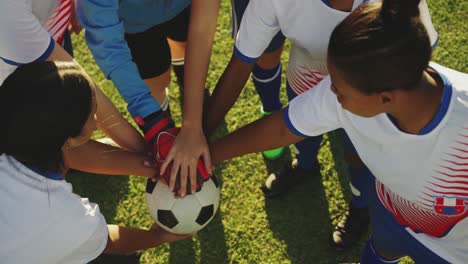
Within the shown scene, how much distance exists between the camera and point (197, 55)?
94.7 inches

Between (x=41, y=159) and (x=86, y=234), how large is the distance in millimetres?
310

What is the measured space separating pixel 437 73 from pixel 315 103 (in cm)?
45

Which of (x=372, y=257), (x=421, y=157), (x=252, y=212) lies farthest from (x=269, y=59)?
(x=421, y=157)

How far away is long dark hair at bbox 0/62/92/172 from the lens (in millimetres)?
1816

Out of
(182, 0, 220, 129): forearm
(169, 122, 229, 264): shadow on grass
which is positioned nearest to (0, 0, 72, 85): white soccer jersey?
(182, 0, 220, 129): forearm

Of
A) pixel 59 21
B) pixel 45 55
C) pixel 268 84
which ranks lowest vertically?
pixel 268 84

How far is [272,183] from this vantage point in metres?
3.31

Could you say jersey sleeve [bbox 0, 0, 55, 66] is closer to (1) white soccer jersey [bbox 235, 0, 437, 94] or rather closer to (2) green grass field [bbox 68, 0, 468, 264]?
(1) white soccer jersey [bbox 235, 0, 437, 94]

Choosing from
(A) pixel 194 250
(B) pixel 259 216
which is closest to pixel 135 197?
(A) pixel 194 250

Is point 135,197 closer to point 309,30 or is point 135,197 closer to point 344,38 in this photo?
point 309,30

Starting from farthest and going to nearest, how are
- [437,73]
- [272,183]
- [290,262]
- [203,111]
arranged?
[272,183]
[290,262]
[203,111]
[437,73]

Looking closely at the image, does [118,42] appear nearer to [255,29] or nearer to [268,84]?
[255,29]

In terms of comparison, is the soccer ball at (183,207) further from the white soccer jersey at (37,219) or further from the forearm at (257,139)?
the white soccer jersey at (37,219)

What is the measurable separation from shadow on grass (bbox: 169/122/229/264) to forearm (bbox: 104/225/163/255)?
575mm
